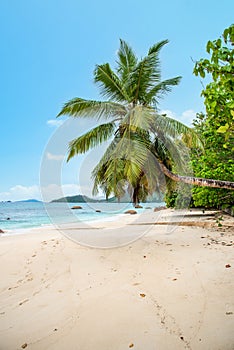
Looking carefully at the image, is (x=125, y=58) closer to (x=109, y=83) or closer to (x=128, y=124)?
(x=109, y=83)

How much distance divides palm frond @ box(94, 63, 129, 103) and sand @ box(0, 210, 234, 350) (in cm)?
457

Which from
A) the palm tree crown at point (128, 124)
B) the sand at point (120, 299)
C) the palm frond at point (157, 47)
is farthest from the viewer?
the palm frond at point (157, 47)

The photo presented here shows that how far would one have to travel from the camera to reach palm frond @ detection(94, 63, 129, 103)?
719 cm

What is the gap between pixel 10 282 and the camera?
187 inches

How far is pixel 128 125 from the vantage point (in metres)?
6.45

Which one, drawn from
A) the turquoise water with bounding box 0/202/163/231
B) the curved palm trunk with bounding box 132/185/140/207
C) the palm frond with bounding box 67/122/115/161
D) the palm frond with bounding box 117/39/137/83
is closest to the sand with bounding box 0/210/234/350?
the curved palm trunk with bounding box 132/185/140/207

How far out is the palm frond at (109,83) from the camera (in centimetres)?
719

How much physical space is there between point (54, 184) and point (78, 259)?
10.4ft

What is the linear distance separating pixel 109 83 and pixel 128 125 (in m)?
1.78

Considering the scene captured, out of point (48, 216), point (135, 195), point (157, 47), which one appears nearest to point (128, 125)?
point (135, 195)

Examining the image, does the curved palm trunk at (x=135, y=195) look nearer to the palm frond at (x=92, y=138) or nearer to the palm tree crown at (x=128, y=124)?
the palm tree crown at (x=128, y=124)

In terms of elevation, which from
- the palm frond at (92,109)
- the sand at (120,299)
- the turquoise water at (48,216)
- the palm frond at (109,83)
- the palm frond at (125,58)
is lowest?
the turquoise water at (48,216)

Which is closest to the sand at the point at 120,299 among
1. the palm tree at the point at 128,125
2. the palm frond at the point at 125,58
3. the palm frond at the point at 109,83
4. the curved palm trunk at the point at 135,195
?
the curved palm trunk at the point at 135,195

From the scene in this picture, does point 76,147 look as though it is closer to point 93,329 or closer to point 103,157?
point 103,157
